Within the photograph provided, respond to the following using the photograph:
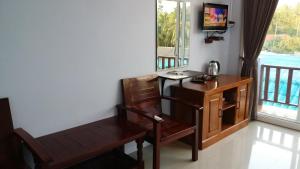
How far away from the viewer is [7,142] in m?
1.74

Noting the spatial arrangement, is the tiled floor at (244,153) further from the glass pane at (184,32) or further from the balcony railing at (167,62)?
the glass pane at (184,32)

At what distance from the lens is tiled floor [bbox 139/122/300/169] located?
2469 mm

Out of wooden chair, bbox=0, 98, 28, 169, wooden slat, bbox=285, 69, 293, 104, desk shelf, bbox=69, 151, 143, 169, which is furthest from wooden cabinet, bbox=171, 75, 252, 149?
wooden chair, bbox=0, 98, 28, 169

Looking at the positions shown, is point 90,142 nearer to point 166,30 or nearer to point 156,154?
point 156,154

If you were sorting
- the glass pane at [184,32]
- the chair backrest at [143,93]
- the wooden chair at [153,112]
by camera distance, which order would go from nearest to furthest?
1. the wooden chair at [153,112]
2. the chair backrest at [143,93]
3. the glass pane at [184,32]

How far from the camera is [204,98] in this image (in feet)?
8.58

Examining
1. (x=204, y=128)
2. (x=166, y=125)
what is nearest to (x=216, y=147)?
(x=204, y=128)

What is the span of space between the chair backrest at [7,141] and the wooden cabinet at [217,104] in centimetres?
177

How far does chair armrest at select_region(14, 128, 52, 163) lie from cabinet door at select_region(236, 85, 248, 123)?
252cm

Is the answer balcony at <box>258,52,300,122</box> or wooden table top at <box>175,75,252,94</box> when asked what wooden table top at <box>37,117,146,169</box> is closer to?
wooden table top at <box>175,75,252,94</box>

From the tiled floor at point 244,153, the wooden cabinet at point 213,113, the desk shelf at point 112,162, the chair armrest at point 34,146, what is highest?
the chair armrest at point 34,146

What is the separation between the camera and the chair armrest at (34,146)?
1.43m

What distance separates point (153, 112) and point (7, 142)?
4.68 feet

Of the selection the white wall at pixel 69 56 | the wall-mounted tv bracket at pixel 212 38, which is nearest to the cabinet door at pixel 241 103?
the wall-mounted tv bracket at pixel 212 38
